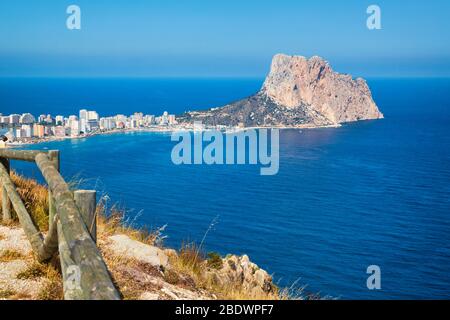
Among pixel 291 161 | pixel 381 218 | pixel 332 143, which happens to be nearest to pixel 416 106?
pixel 332 143

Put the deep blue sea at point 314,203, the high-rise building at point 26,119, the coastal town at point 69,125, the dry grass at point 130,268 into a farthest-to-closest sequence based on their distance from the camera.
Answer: the high-rise building at point 26,119 < the coastal town at point 69,125 < the deep blue sea at point 314,203 < the dry grass at point 130,268

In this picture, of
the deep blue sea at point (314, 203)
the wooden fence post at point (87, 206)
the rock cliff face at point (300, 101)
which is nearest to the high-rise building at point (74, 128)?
the deep blue sea at point (314, 203)

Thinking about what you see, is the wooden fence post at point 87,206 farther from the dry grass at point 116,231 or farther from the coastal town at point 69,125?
the coastal town at point 69,125

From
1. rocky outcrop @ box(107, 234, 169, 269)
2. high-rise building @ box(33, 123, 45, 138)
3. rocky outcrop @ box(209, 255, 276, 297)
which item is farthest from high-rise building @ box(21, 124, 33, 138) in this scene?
rocky outcrop @ box(107, 234, 169, 269)

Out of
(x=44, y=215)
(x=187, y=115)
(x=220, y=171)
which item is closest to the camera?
(x=44, y=215)

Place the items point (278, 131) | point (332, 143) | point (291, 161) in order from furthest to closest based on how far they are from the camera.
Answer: point (278, 131) < point (332, 143) < point (291, 161)

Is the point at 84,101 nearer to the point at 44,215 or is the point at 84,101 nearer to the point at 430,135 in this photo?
the point at 430,135
